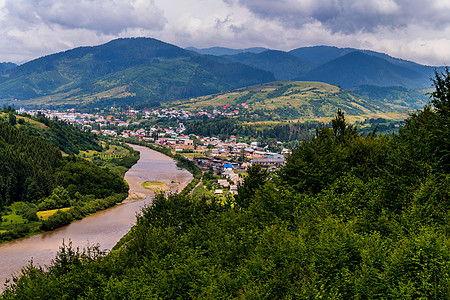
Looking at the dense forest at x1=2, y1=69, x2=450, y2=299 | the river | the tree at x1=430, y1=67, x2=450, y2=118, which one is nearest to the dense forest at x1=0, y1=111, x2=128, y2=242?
the river

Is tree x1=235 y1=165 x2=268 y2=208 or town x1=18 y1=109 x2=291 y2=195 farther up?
tree x1=235 y1=165 x2=268 y2=208

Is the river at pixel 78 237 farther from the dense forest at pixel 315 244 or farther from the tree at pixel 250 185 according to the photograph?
the tree at pixel 250 185

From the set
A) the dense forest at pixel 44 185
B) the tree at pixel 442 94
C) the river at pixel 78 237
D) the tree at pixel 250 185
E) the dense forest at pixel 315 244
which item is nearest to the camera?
the dense forest at pixel 315 244

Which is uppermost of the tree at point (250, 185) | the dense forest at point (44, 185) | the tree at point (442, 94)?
the tree at point (442, 94)

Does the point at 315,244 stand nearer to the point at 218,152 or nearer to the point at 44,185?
the point at 44,185

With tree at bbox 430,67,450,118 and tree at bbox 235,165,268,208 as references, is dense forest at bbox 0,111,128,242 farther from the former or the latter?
tree at bbox 430,67,450,118

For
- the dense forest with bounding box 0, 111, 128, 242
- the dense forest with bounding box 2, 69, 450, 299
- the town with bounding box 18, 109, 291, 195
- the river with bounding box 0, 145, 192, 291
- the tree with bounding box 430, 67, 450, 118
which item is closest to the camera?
the dense forest with bounding box 2, 69, 450, 299

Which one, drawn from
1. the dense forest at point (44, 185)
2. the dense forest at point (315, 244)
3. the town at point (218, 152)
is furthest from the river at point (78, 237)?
the dense forest at point (315, 244)
